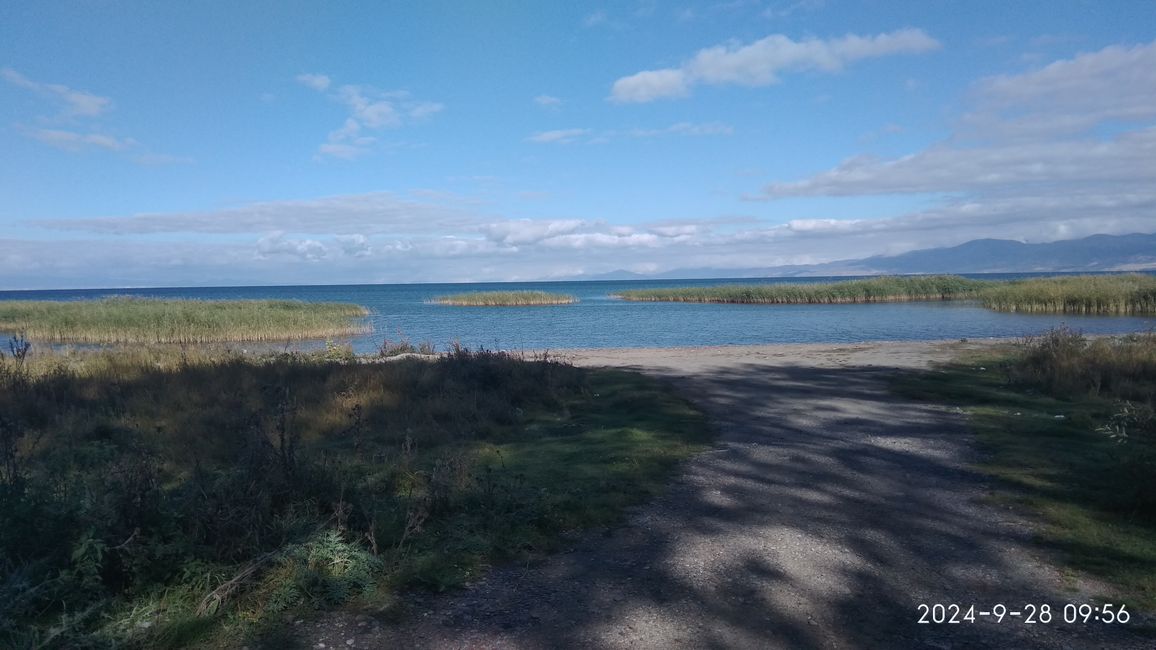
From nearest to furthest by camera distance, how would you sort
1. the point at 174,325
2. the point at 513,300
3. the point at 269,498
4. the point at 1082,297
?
the point at 269,498 → the point at 174,325 → the point at 1082,297 → the point at 513,300

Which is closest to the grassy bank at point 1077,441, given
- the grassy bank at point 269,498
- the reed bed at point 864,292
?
the grassy bank at point 269,498

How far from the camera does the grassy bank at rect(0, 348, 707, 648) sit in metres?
4.35

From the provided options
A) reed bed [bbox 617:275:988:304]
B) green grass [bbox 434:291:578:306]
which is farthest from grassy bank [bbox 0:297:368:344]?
reed bed [bbox 617:275:988:304]

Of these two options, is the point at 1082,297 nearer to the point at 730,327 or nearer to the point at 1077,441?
the point at 730,327

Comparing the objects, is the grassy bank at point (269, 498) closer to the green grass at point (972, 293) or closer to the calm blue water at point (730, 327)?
the calm blue water at point (730, 327)

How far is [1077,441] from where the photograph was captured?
30.4 feet

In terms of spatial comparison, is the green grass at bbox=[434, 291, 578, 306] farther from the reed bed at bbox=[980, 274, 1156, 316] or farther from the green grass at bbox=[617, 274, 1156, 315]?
the reed bed at bbox=[980, 274, 1156, 316]

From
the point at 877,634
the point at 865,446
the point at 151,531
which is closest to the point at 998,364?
the point at 865,446

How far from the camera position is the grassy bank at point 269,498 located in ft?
14.3

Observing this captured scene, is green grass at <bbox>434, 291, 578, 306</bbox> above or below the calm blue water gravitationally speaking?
above

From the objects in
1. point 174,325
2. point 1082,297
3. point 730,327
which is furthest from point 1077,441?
point 1082,297

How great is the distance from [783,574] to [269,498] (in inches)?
144

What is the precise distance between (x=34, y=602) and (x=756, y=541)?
4691 millimetres

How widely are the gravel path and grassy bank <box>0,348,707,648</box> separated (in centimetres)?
43
